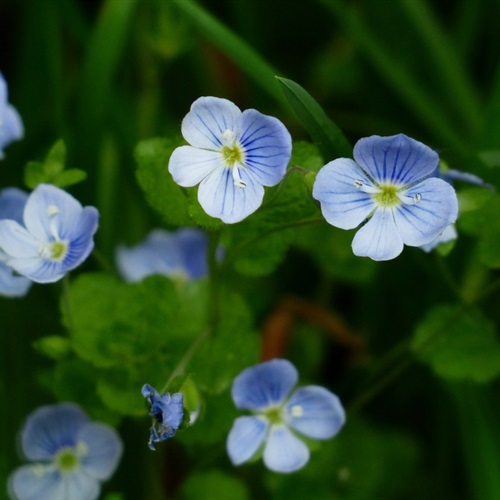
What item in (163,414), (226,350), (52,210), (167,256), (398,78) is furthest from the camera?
(398,78)

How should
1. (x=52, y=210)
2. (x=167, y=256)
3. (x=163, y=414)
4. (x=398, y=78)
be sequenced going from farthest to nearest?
(x=398, y=78) → (x=167, y=256) → (x=52, y=210) → (x=163, y=414)

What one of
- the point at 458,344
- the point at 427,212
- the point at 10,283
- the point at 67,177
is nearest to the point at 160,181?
the point at 67,177

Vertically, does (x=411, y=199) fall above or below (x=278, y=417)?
above

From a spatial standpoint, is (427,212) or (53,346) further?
(53,346)

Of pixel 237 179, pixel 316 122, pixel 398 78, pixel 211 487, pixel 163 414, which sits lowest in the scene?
pixel 163 414

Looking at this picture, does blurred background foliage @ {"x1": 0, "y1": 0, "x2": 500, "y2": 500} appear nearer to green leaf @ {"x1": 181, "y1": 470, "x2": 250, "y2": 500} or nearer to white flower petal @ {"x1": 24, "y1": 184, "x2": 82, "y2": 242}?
green leaf @ {"x1": 181, "y1": 470, "x2": 250, "y2": 500}

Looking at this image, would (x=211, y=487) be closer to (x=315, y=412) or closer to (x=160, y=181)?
(x=315, y=412)

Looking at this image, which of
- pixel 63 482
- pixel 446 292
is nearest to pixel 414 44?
pixel 446 292
